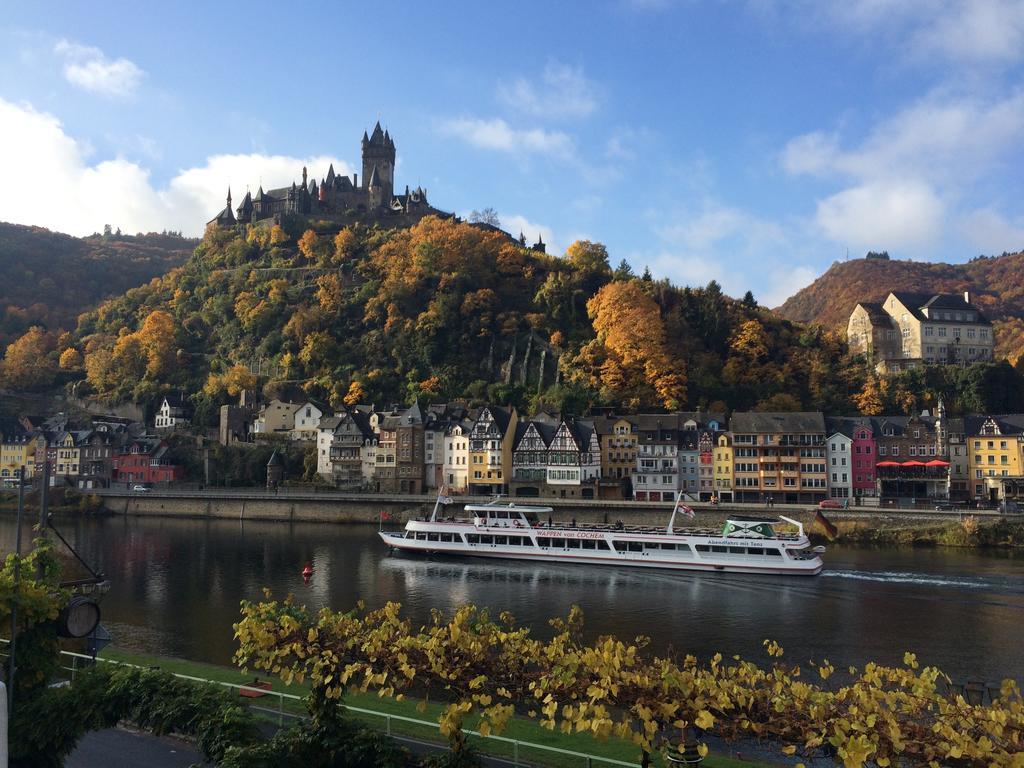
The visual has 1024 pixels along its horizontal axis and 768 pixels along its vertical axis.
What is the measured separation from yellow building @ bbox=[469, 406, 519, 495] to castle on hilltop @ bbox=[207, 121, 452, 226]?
6881cm

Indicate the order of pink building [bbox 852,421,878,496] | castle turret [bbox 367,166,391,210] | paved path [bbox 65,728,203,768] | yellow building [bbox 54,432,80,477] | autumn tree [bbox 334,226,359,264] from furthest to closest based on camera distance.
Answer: castle turret [bbox 367,166,391,210]
autumn tree [bbox 334,226,359,264]
yellow building [bbox 54,432,80,477]
pink building [bbox 852,421,878,496]
paved path [bbox 65,728,203,768]

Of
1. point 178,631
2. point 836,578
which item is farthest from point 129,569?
point 836,578

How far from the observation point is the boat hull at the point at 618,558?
47.1m

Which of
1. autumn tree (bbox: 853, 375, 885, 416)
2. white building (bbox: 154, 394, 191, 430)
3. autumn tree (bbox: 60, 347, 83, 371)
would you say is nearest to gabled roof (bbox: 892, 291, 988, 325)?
autumn tree (bbox: 853, 375, 885, 416)

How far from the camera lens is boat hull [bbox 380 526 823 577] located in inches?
1855

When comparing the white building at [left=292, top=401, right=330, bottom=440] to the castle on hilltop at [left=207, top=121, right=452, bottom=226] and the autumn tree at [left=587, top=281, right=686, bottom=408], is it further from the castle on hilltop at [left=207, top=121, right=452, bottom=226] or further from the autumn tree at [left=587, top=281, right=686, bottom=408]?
the castle on hilltop at [left=207, top=121, right=452, bottom=226]

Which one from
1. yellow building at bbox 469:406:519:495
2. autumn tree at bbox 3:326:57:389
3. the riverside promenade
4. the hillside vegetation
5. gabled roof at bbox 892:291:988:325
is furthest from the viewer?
autumn tree at bbox 3:326:57:389

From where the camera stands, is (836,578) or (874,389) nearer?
(836,578)

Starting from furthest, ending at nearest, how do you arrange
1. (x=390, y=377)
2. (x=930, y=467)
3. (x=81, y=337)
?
(x=81, y=337) → (x=390, y=377) → (x=930, y=467)

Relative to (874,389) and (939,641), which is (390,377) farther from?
(939,641)

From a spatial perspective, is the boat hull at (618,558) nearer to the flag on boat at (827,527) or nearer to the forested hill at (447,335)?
the flag on boat at (827,527)

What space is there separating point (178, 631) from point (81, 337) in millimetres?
100281

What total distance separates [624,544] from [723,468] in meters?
22.7

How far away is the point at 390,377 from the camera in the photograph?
9338cm
